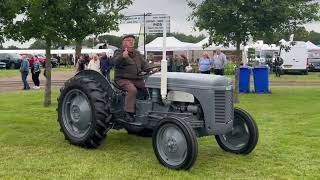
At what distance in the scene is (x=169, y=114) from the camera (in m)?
7.93

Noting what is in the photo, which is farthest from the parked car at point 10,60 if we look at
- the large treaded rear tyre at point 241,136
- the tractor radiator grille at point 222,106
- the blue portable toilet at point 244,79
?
the tractor radiator grille at point 222,106

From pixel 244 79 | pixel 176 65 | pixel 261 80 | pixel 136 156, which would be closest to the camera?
pixel 136 156

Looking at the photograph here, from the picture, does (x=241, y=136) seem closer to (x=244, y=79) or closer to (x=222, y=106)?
(x=222, y=106)

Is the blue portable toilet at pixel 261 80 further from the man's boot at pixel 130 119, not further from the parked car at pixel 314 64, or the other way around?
the parked car at pixel 314 64

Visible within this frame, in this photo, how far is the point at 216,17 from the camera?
1688 centimetres

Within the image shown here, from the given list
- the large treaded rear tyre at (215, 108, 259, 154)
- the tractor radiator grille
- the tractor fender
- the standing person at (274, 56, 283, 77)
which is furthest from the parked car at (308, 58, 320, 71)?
the tractor radiator grille

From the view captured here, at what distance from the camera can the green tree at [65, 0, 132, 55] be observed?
46.3 feet

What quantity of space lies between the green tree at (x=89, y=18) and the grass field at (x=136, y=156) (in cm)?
317

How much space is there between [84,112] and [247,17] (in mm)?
9045

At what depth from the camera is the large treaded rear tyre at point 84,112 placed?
8.38 meters

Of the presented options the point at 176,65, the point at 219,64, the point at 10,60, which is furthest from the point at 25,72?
the point at 10,60

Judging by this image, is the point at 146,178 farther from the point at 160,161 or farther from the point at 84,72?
the point at 84,72

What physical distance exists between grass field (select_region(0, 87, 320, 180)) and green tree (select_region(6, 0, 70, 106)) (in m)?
2.68

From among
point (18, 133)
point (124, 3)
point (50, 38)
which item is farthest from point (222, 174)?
point (124, 3)
